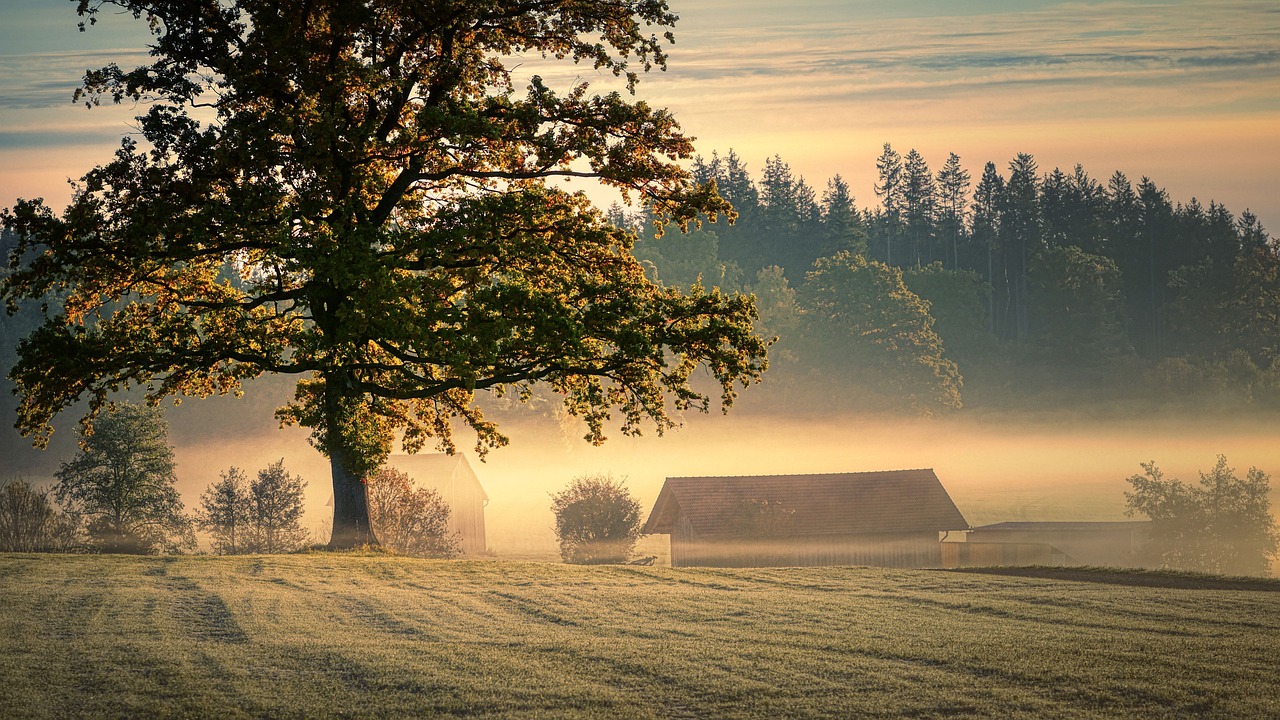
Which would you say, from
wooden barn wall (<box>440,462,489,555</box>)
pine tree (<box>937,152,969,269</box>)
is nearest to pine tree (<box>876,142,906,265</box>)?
pine tree (<box>937,152,969,269</box>)

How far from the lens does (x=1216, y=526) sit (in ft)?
244

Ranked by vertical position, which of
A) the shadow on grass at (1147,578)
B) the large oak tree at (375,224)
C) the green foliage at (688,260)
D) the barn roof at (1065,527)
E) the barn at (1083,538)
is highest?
the green foliage at (688,260)

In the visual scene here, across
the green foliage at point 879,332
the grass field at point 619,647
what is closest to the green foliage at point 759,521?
the grass field at point 619,647

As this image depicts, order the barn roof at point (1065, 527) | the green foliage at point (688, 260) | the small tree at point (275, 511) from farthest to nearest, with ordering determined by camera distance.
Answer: the green foliage at point (688, 260), the barn roof at point (1065, 527), the small tree at point (275, 511)

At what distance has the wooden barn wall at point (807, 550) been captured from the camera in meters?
55.3

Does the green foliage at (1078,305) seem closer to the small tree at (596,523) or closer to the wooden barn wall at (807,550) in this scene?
the wooden barn wall at (807,550)

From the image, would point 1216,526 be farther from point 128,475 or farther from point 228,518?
point 128,475

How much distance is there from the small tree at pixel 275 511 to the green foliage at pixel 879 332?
270 ft

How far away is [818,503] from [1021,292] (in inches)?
3813

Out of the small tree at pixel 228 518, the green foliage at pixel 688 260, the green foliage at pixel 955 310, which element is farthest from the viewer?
the green foliage at pixel 955 310

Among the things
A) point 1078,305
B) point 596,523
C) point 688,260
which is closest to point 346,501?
point 596,523

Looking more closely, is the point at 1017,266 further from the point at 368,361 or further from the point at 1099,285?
the point at 368,361

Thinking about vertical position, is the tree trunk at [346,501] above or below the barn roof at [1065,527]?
above

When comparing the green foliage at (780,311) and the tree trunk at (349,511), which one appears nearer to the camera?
the tree trunk at (349,511)
